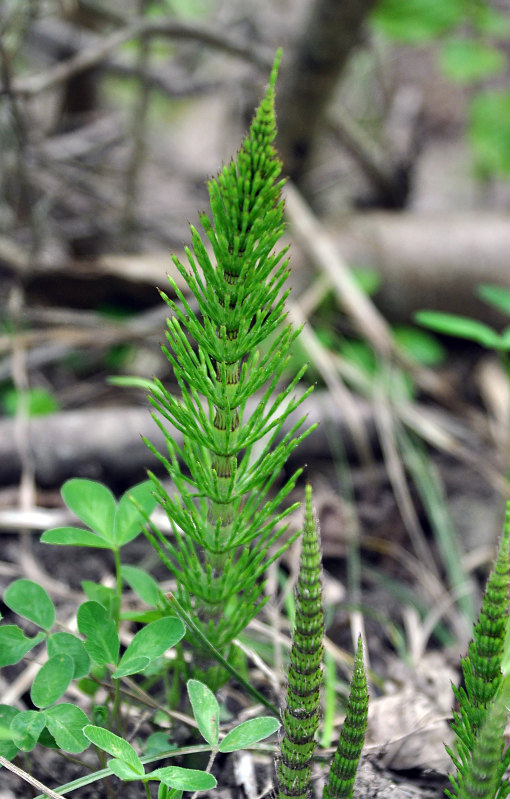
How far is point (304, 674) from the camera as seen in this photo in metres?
0.90

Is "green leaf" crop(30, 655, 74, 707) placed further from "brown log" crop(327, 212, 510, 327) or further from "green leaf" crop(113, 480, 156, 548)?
"brown log" crop(327, 212, 510, 327)

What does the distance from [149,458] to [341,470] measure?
0.70 meters

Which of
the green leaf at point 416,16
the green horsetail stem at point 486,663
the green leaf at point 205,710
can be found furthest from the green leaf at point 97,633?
the green leaf at point 416,16

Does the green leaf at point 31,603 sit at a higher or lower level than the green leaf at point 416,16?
lower

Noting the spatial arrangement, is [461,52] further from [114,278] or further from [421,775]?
[421,775]

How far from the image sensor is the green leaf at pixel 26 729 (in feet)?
3.16

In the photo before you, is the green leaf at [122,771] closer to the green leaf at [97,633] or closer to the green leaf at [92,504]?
the green leaf at [97,633]

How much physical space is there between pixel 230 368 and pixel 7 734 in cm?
58

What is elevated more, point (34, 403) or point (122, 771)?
point (122, 771)

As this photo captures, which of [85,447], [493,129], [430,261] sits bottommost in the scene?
[85,447]

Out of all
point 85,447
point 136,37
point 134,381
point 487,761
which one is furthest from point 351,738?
point 136,37

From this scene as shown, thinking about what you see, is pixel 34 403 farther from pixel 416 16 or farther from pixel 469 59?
pixel 469 59

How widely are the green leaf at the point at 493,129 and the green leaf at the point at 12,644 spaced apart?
12.7 ft

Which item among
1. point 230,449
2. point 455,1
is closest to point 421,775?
point 230,449
